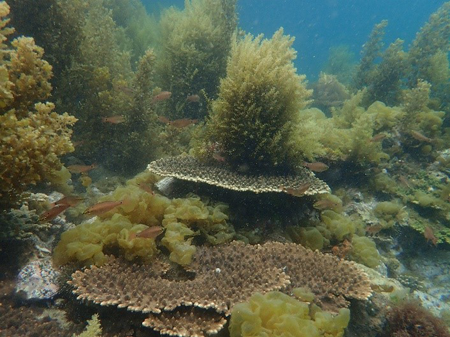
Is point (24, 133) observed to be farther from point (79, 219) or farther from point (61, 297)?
point (79, 219)

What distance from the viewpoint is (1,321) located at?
9.83 feet

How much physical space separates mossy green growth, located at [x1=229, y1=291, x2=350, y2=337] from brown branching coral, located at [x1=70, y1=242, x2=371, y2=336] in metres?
0.21

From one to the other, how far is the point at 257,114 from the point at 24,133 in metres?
3.25

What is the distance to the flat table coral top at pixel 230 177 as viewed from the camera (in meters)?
4.36

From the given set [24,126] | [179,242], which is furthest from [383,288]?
[24,126]

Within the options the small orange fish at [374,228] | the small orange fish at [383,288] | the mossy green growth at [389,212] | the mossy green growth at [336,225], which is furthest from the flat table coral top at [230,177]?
the mossy green growth at [389,212]

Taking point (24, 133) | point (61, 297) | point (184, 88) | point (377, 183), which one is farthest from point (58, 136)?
point (377, 183)

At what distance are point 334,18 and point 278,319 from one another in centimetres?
13113

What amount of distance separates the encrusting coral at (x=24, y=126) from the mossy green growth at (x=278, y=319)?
268 cm

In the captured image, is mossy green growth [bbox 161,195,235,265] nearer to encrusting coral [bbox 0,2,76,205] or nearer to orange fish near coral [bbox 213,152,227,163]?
orange fish near coral [bbox 213,152,227,163]

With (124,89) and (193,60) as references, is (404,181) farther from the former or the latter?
(124,89)

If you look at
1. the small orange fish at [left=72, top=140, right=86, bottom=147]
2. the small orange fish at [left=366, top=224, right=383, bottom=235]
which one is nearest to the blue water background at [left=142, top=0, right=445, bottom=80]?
the small orange fish at [left=366, top=224, right=383, bottom=235]

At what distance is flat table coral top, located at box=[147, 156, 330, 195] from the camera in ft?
14.3

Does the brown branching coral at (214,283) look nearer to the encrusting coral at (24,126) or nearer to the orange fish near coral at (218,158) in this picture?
the encrusting coral at (24,126)
